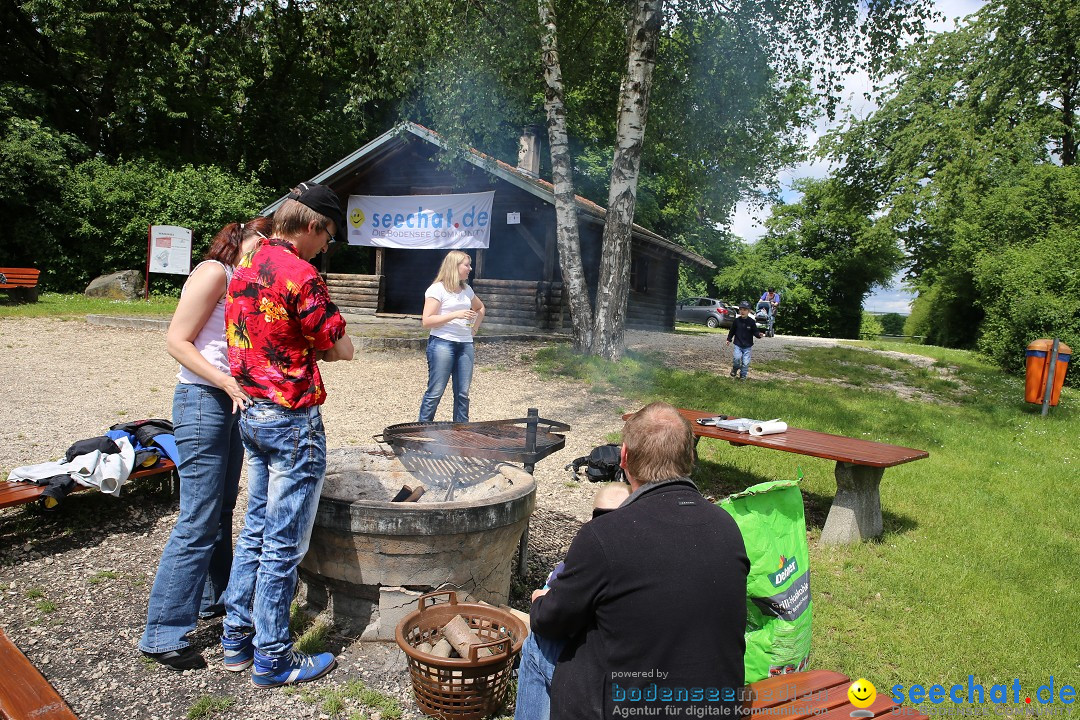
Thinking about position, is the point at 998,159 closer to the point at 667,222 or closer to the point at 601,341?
the point at 667,222

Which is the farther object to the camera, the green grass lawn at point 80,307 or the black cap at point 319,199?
the green grass lawn at point 80,307

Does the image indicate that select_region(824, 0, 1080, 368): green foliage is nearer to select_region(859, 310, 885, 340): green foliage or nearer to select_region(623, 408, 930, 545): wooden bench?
select_region(859, 310, 885, 340): green foliage

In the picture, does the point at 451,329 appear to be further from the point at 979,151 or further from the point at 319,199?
the point at 979,151

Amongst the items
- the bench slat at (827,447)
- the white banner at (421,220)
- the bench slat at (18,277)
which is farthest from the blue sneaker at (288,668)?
the bench slat at (18,277)

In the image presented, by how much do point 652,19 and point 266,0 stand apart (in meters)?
17.6

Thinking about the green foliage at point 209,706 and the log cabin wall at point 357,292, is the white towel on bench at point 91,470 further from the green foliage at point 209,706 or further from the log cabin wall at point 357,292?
the log cabin wall at point 357,292

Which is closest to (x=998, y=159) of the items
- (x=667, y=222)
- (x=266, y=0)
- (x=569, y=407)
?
(x=667, y=222)

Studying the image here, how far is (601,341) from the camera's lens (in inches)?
406

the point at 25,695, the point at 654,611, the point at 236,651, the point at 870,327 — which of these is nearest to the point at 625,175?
the point at 236,651

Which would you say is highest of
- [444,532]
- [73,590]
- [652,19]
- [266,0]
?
[266,0]

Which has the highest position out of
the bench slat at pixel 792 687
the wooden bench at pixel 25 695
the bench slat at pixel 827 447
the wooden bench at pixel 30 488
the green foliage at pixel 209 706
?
the bench slat at pixel 827 447

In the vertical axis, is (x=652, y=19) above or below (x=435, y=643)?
above

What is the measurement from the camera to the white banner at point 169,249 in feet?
55.3

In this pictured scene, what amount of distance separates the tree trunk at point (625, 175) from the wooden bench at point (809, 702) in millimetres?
8139
